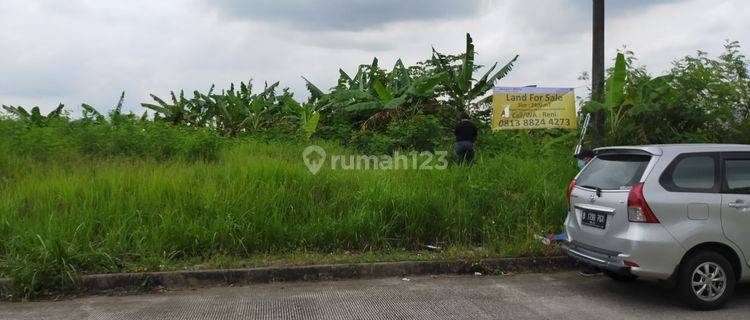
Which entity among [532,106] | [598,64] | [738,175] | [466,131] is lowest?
[738,175]

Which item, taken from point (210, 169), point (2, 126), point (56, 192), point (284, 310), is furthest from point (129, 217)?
point (2, 126)

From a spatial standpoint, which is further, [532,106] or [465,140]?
[465,140]

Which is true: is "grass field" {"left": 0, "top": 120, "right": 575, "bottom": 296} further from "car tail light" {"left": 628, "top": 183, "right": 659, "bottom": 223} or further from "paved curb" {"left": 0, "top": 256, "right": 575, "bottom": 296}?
"car tail light" {"left": 628, "top": 183, "right": 659, "bottom": 223}

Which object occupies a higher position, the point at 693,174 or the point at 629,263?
the point at 693,174

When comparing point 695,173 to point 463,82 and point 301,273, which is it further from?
point 463,82

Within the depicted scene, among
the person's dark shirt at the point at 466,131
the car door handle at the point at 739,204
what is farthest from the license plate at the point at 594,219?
the person's dark shirt at the point at 466,131

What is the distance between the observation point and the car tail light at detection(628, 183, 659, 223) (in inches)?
191

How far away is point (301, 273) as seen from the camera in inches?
244

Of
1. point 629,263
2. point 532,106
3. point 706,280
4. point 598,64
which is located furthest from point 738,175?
point 532,106

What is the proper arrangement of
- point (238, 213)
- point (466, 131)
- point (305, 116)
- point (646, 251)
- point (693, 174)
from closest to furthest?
1. point (646, 251)
2. point (693, 174)
3. point (238, 213)
4. point (466, 131)
5. point (305, 116)

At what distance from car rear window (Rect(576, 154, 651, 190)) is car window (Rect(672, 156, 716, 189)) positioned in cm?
29

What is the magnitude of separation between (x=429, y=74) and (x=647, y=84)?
663 centimetres

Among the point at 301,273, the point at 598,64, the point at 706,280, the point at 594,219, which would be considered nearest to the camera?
the point at 706,280

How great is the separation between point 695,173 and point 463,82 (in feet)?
32.4
